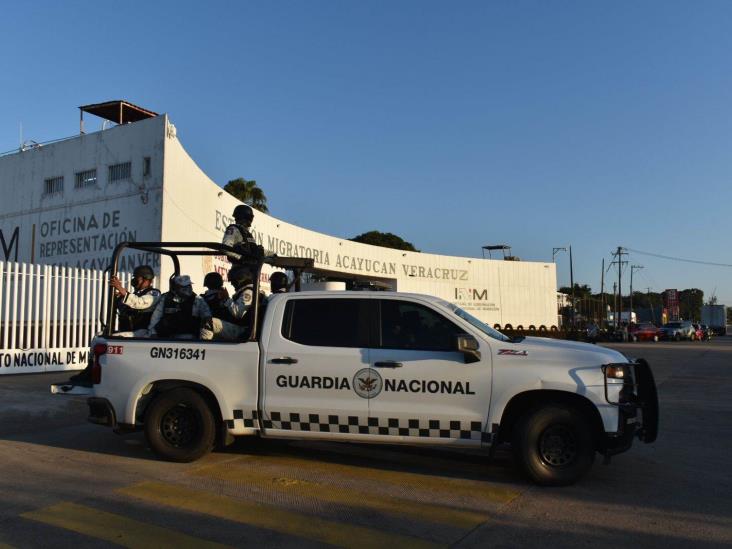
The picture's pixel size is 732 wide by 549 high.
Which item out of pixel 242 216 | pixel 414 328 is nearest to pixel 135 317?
pixel 242 216

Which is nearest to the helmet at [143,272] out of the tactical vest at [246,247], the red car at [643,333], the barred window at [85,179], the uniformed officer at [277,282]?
the tactical vest at [246,247]

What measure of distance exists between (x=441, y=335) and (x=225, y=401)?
226 cm

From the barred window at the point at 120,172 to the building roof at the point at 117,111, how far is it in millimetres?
4943

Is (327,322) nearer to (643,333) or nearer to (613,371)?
(613,371)

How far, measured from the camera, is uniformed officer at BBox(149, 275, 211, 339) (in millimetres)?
7004

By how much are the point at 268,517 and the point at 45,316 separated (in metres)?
12.0

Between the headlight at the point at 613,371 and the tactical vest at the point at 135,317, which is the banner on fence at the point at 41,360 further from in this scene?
the headlight at the point at 613,371

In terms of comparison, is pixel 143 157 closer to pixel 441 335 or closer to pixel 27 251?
pixel 27 251

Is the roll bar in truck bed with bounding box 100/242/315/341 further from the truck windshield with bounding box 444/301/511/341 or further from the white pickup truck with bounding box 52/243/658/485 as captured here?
the truck windshield with bounding box 444/301/511/341

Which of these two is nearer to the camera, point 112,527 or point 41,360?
point 112,527

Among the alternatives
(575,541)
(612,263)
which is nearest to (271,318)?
(575,541)

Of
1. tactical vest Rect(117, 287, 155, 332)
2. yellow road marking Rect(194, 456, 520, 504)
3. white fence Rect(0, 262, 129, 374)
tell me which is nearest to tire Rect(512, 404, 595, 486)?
yellow road marking Rect(194, 456, 520, 504)

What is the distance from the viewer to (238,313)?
6637mm

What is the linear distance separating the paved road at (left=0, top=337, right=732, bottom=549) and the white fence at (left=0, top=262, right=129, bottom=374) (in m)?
6.95
